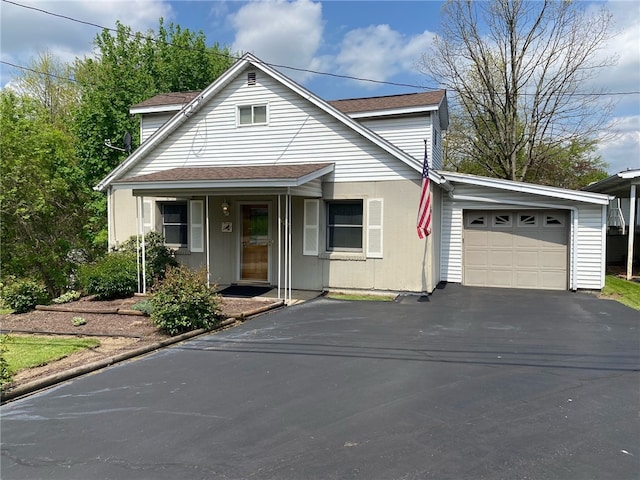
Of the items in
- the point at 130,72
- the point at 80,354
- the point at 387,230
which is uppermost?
the point at 130,72

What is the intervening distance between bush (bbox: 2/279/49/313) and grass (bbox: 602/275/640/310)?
13.8m

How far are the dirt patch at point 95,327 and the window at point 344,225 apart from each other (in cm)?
251

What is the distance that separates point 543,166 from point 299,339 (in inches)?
847

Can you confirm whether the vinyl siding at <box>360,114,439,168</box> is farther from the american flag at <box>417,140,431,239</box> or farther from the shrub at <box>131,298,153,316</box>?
the shrub at <box>131,298,153,316</box>

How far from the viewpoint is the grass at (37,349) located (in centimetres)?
637

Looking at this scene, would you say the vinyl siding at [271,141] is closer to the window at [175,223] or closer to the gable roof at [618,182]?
the window at [175,223]

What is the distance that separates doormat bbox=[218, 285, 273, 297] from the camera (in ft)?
37.2

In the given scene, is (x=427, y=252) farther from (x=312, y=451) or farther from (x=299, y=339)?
(x=312, y=451)

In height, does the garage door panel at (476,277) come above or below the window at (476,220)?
below

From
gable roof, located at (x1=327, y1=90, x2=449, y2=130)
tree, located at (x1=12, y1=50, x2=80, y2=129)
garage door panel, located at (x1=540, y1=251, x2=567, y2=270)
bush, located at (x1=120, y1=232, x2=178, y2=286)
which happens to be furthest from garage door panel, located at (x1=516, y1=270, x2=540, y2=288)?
tree, located at (x1=12, y1=50, x2=80, y2=129)

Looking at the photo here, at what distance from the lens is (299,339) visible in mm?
7258

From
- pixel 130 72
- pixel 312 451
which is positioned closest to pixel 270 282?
pixel 312 451

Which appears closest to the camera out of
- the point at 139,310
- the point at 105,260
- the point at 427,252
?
the point at 139,310

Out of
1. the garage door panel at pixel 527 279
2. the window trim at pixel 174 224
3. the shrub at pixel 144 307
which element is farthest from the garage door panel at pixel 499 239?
the shrub at pixel 144 307
